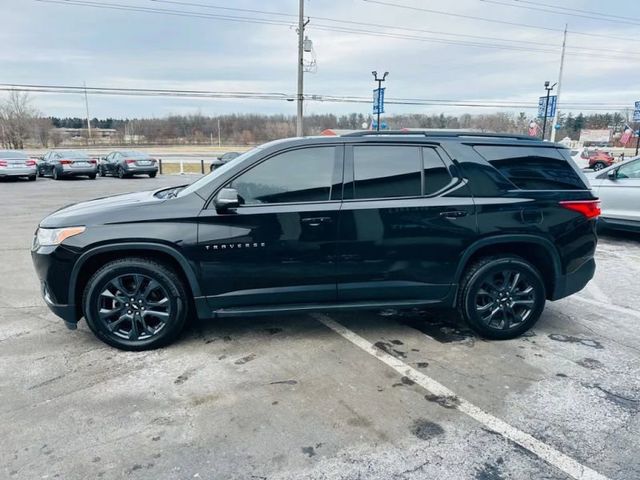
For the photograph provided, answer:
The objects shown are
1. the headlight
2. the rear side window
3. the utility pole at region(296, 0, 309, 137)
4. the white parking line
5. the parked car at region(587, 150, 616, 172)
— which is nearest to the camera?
the white parking line

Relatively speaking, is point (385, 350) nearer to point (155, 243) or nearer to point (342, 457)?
point (342, 457)

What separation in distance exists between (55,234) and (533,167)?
4.17 m

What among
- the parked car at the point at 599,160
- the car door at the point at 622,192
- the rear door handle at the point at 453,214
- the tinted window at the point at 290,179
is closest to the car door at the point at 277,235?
the tinted window at the point at 290,179

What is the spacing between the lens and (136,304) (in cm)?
363

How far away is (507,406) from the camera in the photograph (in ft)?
9.66

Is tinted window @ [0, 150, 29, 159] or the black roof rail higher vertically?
the black roof rail

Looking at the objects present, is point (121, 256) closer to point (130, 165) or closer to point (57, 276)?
point (57, 276)

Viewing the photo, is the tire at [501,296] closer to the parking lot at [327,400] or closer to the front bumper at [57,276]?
the parking lot at [327,400]

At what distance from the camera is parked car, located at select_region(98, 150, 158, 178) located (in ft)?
74.7

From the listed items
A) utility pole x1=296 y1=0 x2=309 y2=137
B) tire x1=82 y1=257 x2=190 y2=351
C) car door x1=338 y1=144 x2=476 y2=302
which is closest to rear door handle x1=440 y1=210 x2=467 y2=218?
car door x1=338 y1=144 x2=476 y2=302

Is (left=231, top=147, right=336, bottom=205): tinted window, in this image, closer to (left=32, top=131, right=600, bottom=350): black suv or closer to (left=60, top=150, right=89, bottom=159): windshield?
(left=32, top=131, right=600, bottom=350): black suv

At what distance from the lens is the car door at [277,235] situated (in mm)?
3510

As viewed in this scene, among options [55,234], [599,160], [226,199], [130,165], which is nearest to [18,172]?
[130,165]

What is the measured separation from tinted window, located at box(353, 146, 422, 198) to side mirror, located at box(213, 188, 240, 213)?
101cm
